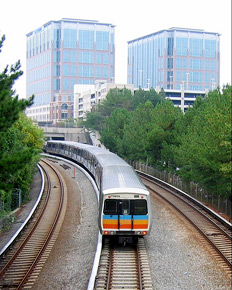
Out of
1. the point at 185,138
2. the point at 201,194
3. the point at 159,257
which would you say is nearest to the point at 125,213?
the point at 159,257

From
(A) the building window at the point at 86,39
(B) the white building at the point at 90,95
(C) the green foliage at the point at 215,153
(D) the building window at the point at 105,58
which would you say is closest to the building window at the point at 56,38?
(A) the building window at the point at 86,39

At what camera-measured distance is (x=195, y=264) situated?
17.5 meters

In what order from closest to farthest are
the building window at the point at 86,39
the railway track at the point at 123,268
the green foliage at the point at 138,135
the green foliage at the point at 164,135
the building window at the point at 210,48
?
the railway track at the point at 123,268
the green foliage at the point at 164,135
the green foliage at the point at 138,135
the building window at the point at 86,39
the building window at the point at 210,48

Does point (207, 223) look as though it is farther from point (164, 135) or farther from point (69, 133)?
point (69, 133)

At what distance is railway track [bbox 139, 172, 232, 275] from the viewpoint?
19186 mm

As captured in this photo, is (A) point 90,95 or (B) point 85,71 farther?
(B) point 85,71

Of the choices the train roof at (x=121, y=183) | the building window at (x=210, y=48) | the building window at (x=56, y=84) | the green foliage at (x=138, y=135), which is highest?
the building window at (x=210, y=48)

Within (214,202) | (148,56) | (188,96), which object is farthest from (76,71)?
(214,202)

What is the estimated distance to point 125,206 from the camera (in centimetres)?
1842

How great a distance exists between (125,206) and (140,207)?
0.63 metres

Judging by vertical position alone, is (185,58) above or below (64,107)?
above

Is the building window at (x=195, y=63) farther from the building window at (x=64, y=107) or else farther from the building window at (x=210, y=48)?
the building window at (x=64, y=107)

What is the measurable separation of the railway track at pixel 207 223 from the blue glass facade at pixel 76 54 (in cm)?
13023

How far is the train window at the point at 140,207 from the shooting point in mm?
18406
